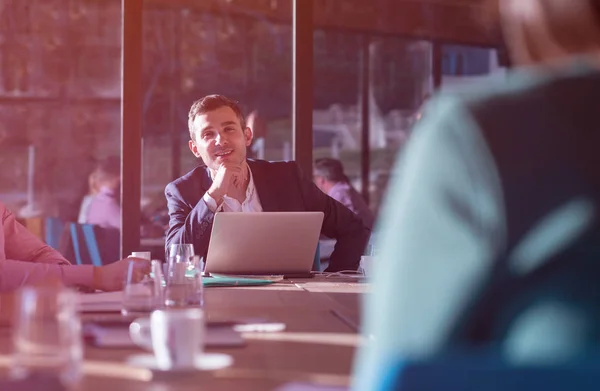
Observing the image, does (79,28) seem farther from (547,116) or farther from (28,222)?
(547,116)

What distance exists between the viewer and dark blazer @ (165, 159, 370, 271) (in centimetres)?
390

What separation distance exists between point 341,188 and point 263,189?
3.20 m

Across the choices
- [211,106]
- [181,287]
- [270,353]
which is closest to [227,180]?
[211,106]

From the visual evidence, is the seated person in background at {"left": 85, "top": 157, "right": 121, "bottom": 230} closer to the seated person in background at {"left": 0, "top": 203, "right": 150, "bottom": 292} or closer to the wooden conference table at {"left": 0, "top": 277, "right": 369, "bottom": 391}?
the seated person in background at {"left": 0, "top": 203, "right": 150, "bottom": 292}

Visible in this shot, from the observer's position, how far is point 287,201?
399 centimetres

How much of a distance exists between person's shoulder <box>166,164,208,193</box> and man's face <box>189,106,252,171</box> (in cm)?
5

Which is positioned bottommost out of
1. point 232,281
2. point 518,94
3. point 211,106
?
point 232,281

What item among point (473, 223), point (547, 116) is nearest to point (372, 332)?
point (473, 223)

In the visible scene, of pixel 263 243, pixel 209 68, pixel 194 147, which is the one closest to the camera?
pixel 263 243

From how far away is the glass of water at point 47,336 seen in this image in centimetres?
110

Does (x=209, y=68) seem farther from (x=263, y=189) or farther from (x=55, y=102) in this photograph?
(x=263, y=189)

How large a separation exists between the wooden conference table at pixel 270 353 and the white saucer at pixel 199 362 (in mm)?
12

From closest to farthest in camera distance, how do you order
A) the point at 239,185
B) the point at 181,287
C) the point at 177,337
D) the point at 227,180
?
the point at 177,337 < the point at 181,287 < the point at 227,180 < the point at 239,185

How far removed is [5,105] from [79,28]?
102 centimetres
